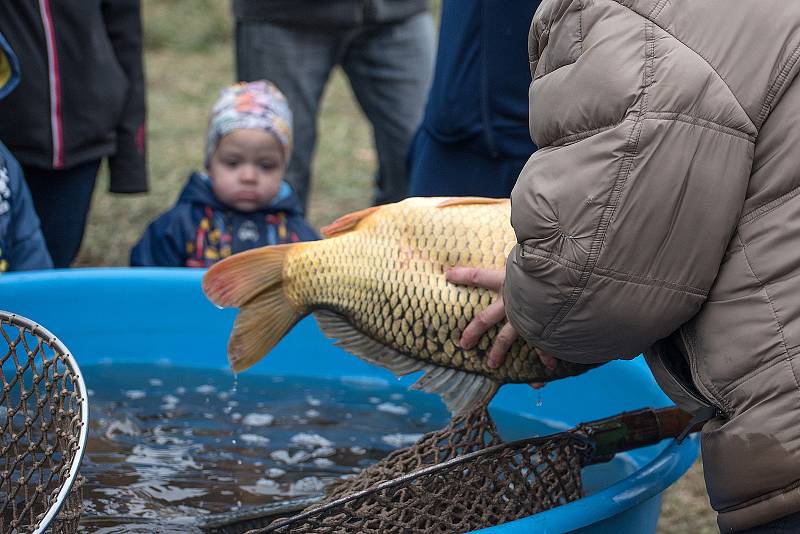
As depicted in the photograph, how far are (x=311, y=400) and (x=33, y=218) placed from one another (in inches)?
34.1

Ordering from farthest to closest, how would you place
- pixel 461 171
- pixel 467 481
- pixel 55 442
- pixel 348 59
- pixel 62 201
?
pixel 348 59 → pixel 62 201 → pixel 461 171 → pixel 467 481 → pixel 55 442

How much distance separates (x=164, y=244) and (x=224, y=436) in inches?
39.5

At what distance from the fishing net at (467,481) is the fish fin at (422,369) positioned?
3 centimetres

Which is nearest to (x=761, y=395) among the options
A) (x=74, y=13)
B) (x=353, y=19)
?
(x=74, y=13)

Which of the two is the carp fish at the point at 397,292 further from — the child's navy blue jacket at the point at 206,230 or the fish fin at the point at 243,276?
the child's navy blue jacket at the point at 206,230

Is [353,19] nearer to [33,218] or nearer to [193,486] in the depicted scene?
[33,218]

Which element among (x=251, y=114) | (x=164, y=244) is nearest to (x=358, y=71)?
(x=251, y=114)

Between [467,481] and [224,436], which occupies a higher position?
[467,481]

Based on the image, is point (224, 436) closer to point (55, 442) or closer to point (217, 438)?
point (217, 438)

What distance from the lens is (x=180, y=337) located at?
2.94m

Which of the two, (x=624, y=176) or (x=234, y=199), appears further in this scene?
(x=234, y=199)

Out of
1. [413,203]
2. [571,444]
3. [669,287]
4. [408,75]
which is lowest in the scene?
[408,75]

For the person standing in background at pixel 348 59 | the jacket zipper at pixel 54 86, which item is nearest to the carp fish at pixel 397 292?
the jacket zipper at pixel 54 86

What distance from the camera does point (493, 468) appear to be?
1.76 metres
